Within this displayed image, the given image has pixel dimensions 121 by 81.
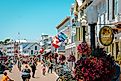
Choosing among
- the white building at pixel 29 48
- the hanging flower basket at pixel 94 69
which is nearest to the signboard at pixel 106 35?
the hanging flower basket at pixel 94 69

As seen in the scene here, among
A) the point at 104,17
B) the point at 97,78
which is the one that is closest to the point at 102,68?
the point at 97,78

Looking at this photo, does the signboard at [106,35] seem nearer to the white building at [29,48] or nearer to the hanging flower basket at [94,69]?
the hanging flower basket at [94,69]

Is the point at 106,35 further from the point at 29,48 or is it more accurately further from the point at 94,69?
the point at 29,48

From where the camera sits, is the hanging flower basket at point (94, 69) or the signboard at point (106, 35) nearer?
the hanging flower basket at point (94, 69)

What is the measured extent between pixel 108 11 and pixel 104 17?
2.16 m

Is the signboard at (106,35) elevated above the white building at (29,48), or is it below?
below

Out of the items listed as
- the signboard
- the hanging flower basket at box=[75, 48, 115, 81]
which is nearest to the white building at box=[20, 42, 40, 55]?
the signboard

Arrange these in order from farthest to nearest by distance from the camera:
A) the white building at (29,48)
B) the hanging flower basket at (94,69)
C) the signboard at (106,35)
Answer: the white building at (29,48), the signboard at (106,35), the hanging flower basket at (94,69)

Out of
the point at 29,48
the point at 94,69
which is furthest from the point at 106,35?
the point at 29,48

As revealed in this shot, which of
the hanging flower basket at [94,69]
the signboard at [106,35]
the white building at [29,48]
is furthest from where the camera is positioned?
the white building at [29,48]

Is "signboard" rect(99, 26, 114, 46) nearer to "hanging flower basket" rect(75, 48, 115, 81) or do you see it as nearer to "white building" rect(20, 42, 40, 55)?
"hanging flower basket" rect(75, 48, 115, 81)

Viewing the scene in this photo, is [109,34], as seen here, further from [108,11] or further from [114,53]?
[108,11]

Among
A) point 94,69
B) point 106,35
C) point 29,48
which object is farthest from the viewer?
point 29,48

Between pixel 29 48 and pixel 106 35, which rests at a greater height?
pixel 29 48
